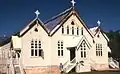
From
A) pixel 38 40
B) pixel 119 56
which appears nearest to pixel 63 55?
pixel 38 40

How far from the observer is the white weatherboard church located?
121ft

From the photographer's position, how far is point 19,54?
37.0 m

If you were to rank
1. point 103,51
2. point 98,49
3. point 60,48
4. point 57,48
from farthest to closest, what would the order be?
1. point 103,51
2. point 98,49
3. point 60,48
4. point 57,48

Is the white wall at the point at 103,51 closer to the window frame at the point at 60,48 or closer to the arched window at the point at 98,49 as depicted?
the arched window at the point at 98,49

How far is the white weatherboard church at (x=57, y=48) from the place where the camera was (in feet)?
121

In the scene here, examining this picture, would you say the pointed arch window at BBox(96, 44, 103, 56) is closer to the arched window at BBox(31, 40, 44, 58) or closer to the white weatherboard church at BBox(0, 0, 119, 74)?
the white weatherboard church at BBox(0, 0, 119, 74)

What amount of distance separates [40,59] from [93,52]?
10223 millimetres

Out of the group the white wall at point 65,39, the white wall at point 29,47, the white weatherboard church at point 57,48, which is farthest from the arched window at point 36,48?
the white wall at point 65,39

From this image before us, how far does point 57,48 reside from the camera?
39.8m

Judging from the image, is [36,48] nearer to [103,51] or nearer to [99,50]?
[99,50]

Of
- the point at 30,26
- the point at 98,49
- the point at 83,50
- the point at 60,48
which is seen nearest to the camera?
the point at 30,26

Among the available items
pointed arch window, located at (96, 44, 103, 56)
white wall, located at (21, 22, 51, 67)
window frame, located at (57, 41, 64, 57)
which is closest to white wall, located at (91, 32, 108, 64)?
pointed arch window, located at (96, 44, 103, 56)

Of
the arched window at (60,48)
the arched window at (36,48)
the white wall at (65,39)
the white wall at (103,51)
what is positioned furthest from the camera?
the white wall at (103,51)

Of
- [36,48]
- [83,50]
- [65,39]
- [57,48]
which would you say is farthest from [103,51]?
[36,48]
